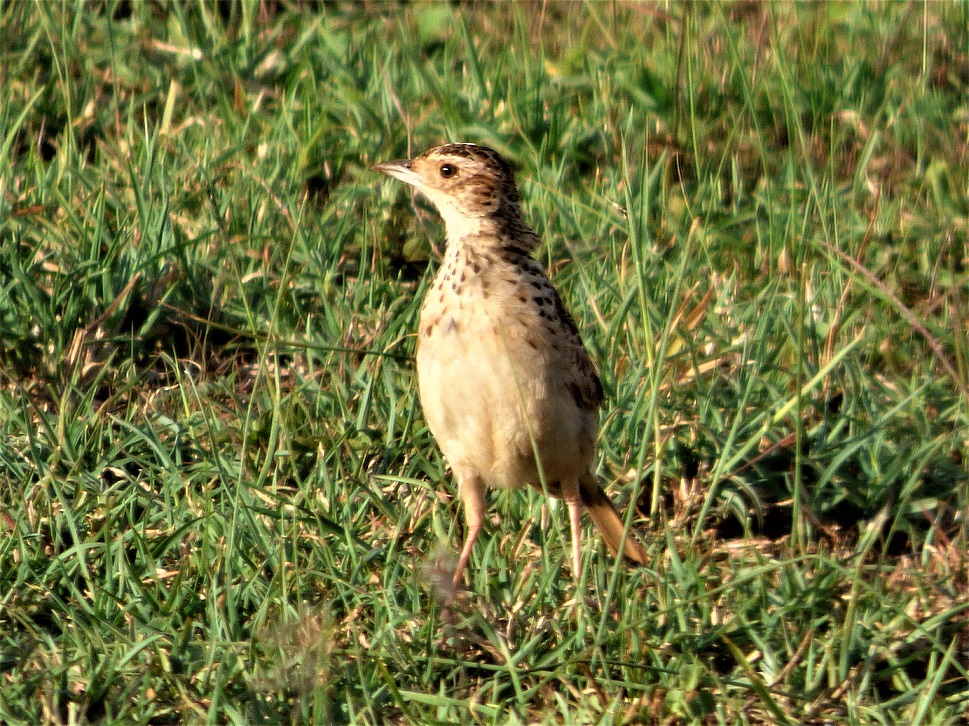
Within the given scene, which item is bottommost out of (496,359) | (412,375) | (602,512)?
(602,512)

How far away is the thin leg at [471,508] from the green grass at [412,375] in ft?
0.32

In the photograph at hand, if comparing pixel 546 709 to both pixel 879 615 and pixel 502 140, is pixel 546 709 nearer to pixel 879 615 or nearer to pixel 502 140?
pixel 879 615

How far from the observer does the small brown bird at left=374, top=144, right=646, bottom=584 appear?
4207mm

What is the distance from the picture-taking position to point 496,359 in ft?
13.7

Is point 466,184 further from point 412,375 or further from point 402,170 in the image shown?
point 412,375

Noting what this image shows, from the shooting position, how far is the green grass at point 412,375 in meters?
3.97

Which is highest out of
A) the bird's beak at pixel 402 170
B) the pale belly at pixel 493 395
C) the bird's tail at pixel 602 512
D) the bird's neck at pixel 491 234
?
the bird's beak at pixel 402 170

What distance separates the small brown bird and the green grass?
10.4 inches

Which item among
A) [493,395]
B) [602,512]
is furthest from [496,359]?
[602,512]

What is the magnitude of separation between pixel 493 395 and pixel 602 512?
77 centimetres

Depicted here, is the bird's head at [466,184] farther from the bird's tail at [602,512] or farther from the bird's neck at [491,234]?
the bird's tail at [602,512]

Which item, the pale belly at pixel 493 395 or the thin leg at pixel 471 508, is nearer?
the pale belly at pixel 493 395

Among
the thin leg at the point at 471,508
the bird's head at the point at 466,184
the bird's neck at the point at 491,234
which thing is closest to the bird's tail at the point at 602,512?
the thin leg at the point at 471,508

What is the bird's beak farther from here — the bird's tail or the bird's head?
the bird's tail
